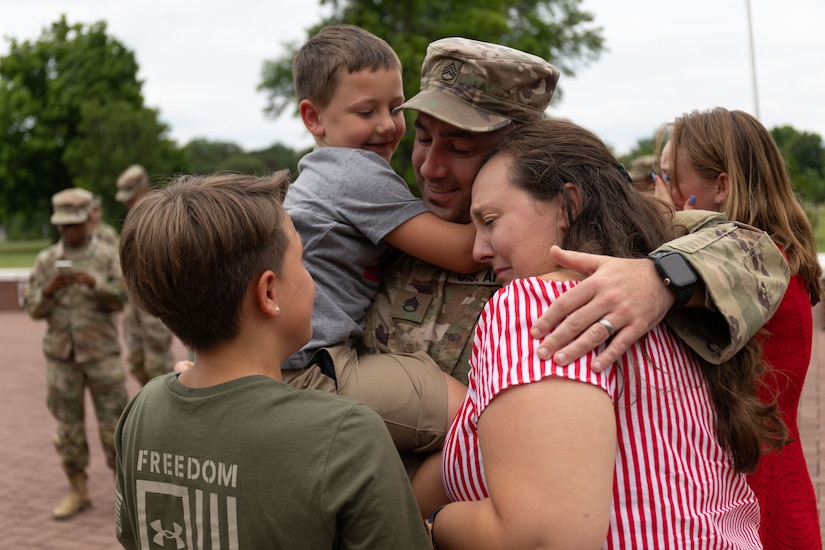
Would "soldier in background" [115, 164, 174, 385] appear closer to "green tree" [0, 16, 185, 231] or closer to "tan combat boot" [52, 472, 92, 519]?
"tan combat boot" [52, 472, 92, 519]

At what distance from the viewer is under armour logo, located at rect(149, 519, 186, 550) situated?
163cm

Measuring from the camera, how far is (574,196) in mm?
1671

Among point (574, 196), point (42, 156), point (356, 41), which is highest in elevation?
point (356, 41)

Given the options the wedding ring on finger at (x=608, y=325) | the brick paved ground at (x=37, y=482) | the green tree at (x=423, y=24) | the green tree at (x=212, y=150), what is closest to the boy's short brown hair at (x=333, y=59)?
the wedding ring on finger at (x=608, y=325)

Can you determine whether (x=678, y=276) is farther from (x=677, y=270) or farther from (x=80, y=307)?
(x=80, y=307)

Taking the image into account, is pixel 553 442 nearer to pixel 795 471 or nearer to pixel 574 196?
pixel 574 196

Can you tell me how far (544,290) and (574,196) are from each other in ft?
0.80

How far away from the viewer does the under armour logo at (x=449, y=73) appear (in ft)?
6.93

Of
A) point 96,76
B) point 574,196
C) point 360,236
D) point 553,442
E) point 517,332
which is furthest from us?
point 96,76

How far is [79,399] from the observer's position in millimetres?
6629

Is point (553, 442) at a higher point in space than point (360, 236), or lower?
lower

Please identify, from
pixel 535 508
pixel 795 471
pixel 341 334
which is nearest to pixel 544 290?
pixel 535 508

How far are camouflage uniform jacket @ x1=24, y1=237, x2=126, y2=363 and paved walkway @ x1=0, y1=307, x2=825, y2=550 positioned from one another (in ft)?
4.00

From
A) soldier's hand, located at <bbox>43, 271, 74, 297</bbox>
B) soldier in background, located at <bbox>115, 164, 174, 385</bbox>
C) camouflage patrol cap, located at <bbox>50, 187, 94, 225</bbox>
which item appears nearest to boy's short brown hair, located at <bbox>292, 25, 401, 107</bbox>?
soldier's hand, located at <bbox>43, 271, 74, 297</bbox>
